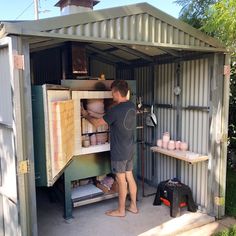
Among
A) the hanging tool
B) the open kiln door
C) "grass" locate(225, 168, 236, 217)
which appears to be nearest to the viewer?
the open kiln door

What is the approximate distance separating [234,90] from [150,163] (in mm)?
2256

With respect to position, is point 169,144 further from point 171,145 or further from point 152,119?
point 152,119

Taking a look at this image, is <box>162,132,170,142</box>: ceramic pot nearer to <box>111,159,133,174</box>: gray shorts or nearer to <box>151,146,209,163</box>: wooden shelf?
<box>151,146,209,163</box>: wooden shelf

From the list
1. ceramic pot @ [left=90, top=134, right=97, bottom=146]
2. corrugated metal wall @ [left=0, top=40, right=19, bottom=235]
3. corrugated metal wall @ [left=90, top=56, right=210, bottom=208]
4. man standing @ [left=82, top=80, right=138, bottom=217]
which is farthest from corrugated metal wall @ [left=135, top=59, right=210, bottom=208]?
corrugated metal wall @ [left=0, top=40, right=19, bottom=235]

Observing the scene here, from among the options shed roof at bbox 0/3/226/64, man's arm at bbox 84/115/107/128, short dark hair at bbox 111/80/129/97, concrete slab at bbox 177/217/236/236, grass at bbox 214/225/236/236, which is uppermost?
shed roof at bbox 0/3/226/64

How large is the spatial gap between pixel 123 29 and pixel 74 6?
129 inches

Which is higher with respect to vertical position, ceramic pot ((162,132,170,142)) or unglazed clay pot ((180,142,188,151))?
ceramic pot ((162,132,170,142))

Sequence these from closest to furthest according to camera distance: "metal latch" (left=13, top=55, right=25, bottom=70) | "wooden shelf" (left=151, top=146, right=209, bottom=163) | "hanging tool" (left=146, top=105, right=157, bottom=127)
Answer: "metal latch" (left=13, top=55, right=25, bottom=70) → "wooden shelf" (left=151, top=146, right=209, bottom=163) → "hanging tool" (left=146, top=105, right=157, bottom=127)

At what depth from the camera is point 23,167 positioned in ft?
8.00

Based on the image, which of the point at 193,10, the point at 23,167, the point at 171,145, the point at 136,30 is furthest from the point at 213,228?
the point at 193,10

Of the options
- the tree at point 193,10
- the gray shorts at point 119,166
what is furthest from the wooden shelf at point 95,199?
the tree at point 193,10

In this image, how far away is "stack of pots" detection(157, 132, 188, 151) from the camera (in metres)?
4.02

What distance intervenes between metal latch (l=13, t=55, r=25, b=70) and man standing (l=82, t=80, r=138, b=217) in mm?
1340

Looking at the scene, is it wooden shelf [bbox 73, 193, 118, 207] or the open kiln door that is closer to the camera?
the open kiln door
